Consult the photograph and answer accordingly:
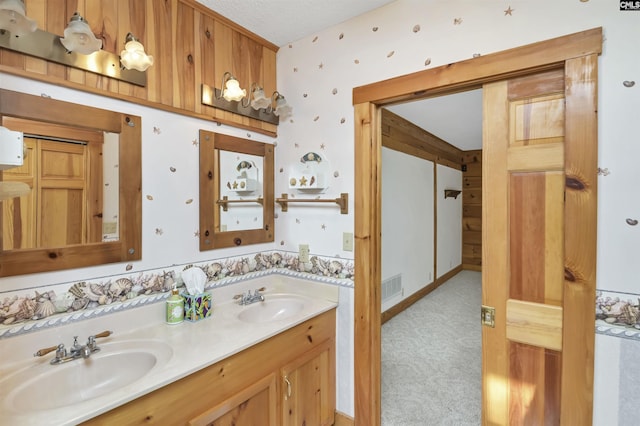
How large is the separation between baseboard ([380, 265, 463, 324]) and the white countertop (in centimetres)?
196

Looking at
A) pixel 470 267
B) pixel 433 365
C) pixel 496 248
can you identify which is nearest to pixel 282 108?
pixel 496 248

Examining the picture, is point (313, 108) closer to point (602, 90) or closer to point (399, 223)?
point (602, 90)

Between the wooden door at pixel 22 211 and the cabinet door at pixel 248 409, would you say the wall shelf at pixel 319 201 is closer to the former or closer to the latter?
the cabinet door at pixel 248 409

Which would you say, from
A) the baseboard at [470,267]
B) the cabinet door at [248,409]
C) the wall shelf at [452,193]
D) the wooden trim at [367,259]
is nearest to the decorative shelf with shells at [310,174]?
the wooden trim at [367,259]

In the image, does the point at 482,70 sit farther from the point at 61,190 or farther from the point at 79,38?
the point at 61,190

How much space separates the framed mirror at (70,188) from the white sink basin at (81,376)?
1.30 feet

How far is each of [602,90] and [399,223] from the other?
2.68 meters

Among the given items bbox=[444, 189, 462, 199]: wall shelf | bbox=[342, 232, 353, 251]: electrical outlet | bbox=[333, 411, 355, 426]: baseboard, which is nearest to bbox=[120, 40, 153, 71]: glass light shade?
bbox=[342, 232, 353, 251]: electrical outlet

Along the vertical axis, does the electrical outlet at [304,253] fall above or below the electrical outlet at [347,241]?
below

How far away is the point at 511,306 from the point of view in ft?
4.75

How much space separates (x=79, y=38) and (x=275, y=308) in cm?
168

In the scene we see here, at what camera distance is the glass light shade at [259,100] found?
1.93 meters

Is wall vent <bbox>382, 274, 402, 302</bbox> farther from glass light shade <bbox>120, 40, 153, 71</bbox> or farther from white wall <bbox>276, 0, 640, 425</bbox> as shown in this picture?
glass light shade <bbox>120, 40, 153, 71</bbox>

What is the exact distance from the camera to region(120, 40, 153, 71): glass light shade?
53.9 inches
